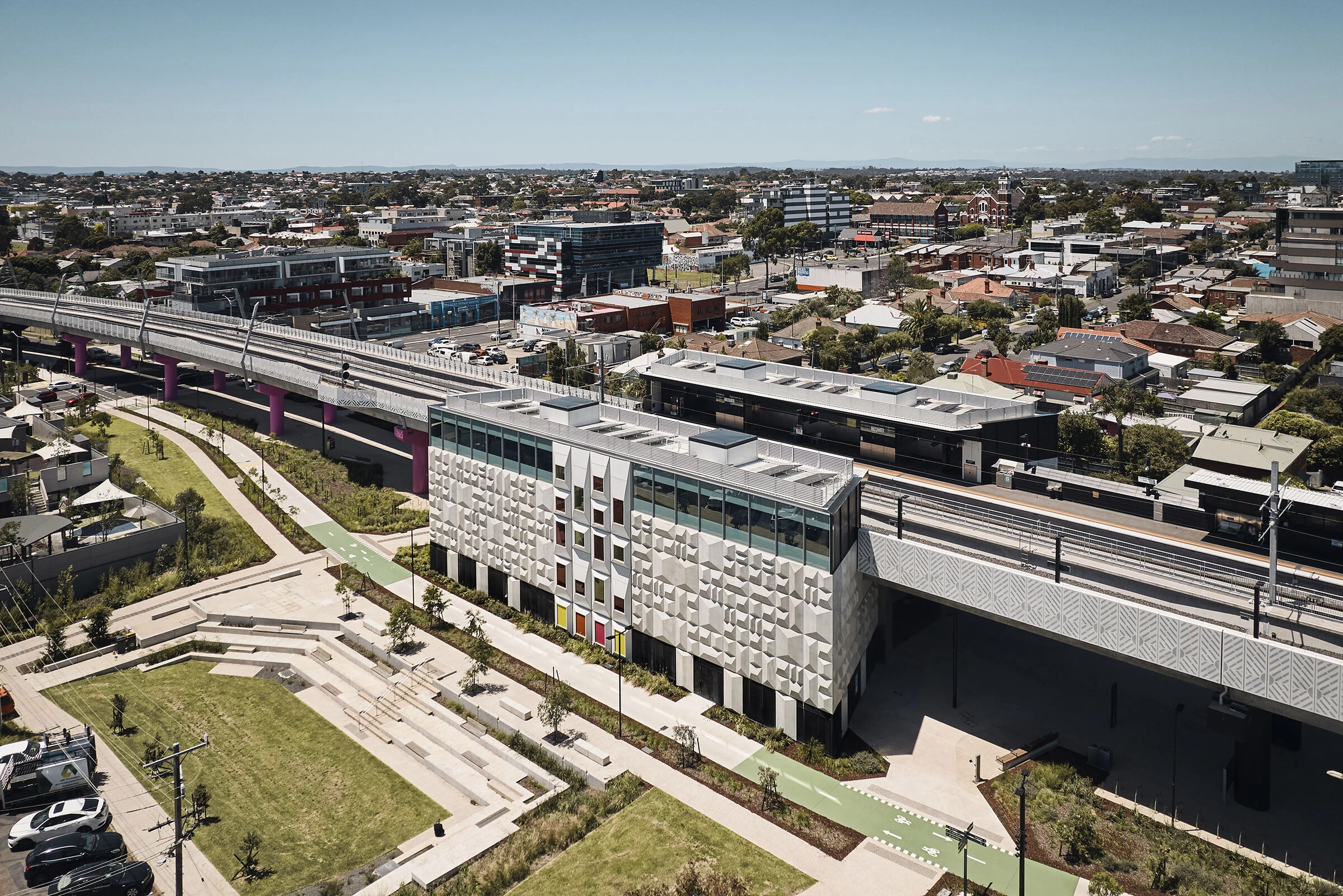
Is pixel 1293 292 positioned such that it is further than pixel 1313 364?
Yes

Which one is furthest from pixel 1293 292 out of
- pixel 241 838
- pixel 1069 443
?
pixel 241 838

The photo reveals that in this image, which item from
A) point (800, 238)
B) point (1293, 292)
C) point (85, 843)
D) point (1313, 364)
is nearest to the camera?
point (85, 843)

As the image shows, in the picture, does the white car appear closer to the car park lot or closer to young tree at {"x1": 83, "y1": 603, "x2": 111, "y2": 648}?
the car park lot

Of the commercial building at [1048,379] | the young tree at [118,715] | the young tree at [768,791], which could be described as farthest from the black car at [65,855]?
the commercial building at [1048,379]

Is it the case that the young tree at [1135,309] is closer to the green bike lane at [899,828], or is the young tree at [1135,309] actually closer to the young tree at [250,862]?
the green bike lane at [899,828]

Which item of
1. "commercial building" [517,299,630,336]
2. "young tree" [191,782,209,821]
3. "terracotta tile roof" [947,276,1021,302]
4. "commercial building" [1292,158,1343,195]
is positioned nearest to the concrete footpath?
"young tree" [191,782,209,821]

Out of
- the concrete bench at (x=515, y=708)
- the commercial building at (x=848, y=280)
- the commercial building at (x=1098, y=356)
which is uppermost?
the commercial building at (x=848, y=280)

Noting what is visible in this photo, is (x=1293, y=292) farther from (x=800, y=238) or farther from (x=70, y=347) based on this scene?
(x=70, y=347)
